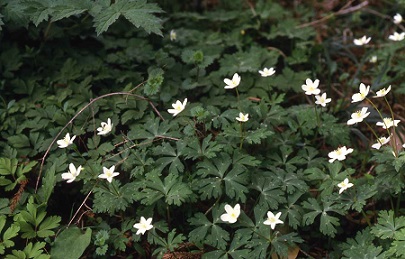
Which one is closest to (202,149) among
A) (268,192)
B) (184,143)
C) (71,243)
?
(184,143)

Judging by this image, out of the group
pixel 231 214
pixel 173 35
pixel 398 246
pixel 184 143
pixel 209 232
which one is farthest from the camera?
pixel 173 35

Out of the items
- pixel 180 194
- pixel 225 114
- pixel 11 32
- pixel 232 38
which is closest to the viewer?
pixel 180 194

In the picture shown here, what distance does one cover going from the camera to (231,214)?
8.20 ft

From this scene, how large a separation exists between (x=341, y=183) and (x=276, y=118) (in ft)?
2.20

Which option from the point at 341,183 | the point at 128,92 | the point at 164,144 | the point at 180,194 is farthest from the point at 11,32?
the point at 341,183

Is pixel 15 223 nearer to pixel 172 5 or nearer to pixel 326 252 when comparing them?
pixel 326 252

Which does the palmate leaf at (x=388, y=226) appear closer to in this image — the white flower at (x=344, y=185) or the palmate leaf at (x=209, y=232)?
the white flower at (x=344, y=185)

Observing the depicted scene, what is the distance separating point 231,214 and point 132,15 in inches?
51.7

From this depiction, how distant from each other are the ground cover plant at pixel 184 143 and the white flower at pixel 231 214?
0.6 inches

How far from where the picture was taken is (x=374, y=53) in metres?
4.07

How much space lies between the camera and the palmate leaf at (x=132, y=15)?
9.31 feet

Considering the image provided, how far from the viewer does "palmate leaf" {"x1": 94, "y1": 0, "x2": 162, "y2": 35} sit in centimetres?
284

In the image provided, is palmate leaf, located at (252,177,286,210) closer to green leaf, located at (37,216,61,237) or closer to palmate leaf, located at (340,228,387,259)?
palmate leaf, located at (340,228,387,259)

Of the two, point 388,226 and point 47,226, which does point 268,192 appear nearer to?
point 388,226
